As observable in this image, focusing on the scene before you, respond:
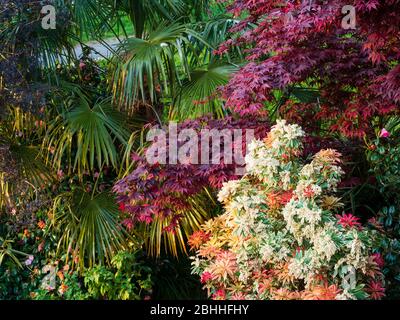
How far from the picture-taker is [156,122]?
18.1ft

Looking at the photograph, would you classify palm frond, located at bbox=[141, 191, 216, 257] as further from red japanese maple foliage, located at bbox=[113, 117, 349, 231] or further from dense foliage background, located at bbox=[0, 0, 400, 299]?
red japanese maple foliage, located at bbox=[113, 117, 349, 231]

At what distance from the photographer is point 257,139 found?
14.7 ft

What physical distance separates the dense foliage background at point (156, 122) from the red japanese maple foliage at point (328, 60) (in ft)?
0.04

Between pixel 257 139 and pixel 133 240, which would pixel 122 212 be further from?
pixel 257 139

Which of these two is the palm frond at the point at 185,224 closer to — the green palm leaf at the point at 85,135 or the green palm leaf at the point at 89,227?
the green palm leaf at the point at 89,227

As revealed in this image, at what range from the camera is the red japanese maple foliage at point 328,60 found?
3.86 m

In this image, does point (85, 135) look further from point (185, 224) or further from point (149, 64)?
point (185, 224)

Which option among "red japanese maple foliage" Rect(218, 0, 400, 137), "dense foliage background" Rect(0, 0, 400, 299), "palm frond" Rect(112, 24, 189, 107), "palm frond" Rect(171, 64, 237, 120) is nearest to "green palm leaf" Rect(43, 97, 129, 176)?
"dense foliage background" Rect(0, 0, 400, 299)

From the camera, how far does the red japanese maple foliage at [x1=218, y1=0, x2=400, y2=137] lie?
3.86m

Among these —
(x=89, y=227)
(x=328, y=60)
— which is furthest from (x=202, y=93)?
(x=89, y=227)

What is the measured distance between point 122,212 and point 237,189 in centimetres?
145

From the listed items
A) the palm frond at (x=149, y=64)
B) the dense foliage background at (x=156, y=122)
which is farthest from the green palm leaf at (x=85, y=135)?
the palm frond at (x=149, y=64)

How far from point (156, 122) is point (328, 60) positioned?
5.39 feet

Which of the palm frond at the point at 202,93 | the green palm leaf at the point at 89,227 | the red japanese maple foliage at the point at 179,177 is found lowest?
the green palm leaf at the point at 89,227
